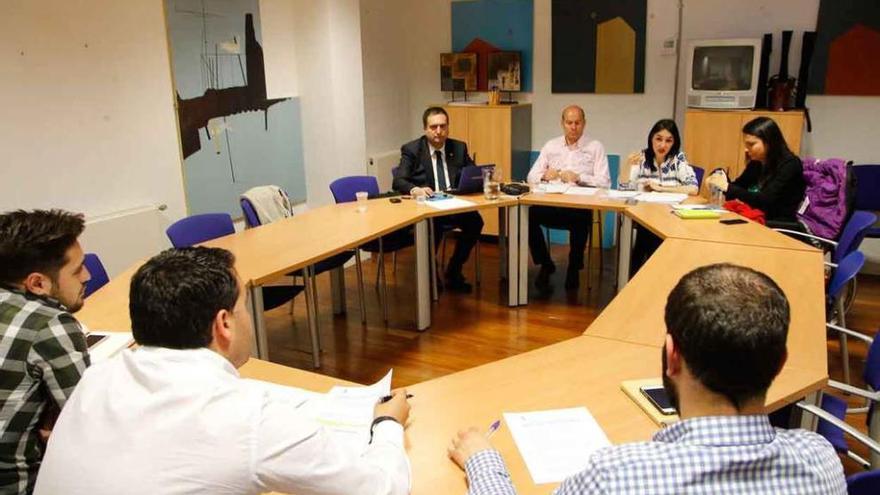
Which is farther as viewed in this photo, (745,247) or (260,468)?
(745,247)

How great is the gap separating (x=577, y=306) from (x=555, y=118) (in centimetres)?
223

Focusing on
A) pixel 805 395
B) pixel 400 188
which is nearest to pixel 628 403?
pixel 805 395

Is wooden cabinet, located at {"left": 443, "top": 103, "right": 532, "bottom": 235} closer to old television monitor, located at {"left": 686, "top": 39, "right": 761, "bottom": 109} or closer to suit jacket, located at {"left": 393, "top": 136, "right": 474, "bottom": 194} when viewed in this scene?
suit jacket, located at {"left": 393, "top": 136, "right": 474, "bottom": 194}

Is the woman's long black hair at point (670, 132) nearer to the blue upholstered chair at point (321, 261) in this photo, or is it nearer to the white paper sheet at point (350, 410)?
the blue upholstered chair at point (321, 261)

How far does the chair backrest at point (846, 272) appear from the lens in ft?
9.60

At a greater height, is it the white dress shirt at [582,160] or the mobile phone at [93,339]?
the white dress shirt at [582,160]

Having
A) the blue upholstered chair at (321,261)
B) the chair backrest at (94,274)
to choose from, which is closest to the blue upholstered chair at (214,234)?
the blue upholstered chair at (321,261)

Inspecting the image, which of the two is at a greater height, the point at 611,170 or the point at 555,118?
the point at 555,118

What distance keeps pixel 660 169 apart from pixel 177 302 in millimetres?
4247

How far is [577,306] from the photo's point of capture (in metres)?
4.84

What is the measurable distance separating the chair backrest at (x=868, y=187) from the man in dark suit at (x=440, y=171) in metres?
2.94

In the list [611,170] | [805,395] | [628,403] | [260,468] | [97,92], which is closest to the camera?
[260,468]

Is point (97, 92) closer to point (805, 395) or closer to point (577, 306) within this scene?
point (577, 306)

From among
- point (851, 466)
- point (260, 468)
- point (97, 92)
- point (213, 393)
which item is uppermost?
point (97, 92)
